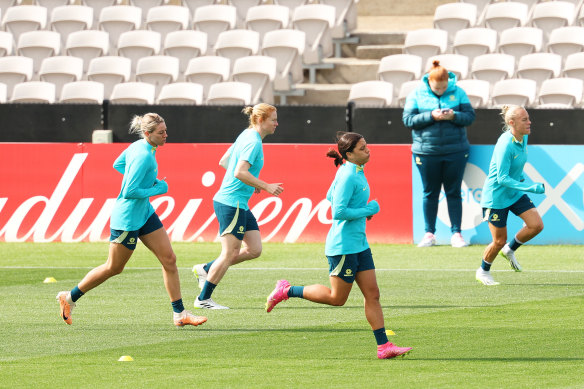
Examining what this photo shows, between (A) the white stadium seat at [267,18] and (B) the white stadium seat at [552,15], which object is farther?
(A) the white stadium seat at [267,18]

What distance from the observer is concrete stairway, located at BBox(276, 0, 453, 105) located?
2264cm

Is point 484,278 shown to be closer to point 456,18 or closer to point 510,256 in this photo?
point 510,256

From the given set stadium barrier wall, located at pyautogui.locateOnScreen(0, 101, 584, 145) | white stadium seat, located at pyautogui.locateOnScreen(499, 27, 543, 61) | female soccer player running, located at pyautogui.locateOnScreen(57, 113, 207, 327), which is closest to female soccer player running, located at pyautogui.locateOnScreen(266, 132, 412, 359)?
female soccer player running, located at pyautogui.locateOnScreen(57, 113, 207, 327)

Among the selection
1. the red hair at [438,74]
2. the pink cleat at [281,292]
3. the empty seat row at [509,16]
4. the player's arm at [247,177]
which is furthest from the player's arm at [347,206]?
the empty seat row at [509,16]

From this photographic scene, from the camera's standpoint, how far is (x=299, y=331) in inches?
382

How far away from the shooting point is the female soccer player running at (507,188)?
12.3 meters

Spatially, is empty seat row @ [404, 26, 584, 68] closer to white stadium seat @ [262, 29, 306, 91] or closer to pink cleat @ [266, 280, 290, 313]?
white stadium seat @ [262, 29, 306, 91]

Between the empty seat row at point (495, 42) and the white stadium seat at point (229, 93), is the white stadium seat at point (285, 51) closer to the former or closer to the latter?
the white stadium seat at point (229, 93)

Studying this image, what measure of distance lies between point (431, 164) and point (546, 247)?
6.52ft

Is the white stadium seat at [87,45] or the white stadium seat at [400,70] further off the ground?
the white stadium seat at [400,70]

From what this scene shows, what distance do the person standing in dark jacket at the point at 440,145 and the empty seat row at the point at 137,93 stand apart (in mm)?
4913

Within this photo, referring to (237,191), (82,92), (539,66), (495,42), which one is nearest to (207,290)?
(237,191)

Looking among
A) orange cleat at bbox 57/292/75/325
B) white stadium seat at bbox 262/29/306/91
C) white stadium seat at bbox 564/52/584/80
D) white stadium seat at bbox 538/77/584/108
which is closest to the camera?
orange cleat at bbox 57/292/75/325

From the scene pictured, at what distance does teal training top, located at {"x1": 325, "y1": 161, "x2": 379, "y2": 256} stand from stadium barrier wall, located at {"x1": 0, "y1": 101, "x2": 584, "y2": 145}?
9.57 metres
